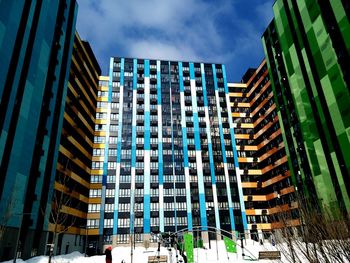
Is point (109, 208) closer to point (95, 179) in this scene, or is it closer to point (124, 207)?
point (124, 207)

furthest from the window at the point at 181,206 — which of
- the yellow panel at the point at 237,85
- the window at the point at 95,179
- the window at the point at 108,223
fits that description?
the yellow panel at the point at 237,85

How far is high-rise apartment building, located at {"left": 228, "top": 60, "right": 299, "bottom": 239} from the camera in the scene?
70000mm

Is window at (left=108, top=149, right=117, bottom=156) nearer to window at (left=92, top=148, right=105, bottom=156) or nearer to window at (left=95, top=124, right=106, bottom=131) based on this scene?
window at (left=92, top=148, right=105, bottom=156)

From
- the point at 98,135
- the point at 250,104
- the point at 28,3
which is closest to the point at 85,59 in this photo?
the point at 98,135

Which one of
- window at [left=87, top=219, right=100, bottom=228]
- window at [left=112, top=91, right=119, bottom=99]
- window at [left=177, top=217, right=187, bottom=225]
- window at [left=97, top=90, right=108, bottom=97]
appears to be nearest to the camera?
window at [left=87, top=219, right=100, bottom=228]

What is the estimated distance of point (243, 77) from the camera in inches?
3728

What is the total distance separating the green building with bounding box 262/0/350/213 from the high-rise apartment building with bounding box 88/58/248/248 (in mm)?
27174

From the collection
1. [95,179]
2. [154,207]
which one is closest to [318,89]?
[154,207]

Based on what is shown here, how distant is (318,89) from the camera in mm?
42750

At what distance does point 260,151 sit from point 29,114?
64.3 metres

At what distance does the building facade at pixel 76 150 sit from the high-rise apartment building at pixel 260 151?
45710mm

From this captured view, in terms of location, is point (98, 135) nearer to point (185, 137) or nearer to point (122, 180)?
point (122, 180)

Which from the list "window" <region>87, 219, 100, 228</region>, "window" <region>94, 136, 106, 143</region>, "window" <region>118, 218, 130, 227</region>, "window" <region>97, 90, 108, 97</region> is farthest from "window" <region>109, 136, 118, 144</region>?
"window" <region>87, 219, 100, 228</region>

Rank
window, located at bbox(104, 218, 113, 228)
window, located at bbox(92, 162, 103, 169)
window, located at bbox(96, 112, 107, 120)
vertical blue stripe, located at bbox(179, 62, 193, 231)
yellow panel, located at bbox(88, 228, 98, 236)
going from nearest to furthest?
yellow panel, located at bbox(88, 228, 98, 236) → window, located at bbox(104, 218, 113, 228) → vertical blue stripe, located at bbox(179, 62, 193, 231) → window, located at bbox(92, 162, 103, 169) → window, located at bbox(96, 112, 107, 120)
